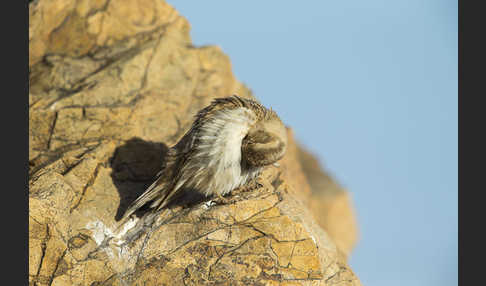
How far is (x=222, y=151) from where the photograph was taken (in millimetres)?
6105

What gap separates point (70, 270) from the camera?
5.95m

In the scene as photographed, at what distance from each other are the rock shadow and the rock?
19 mm

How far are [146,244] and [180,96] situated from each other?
3.31 metres

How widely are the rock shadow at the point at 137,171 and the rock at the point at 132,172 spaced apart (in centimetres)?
2

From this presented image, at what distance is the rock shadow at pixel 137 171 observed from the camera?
22.2ft

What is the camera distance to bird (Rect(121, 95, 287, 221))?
6129 mm

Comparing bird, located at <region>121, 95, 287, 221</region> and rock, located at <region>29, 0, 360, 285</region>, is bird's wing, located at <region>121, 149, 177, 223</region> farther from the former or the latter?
rock, located at <region>29, 0, 360, 285</region>

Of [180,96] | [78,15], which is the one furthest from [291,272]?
[78,15]

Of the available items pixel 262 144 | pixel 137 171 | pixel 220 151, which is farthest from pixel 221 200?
pixel 137 171

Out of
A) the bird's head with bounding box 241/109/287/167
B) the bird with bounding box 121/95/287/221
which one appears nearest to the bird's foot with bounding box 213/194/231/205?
the bird with bounding box 121/95/287/221

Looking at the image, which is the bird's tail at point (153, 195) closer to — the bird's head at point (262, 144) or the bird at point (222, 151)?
the bird at point (222, 151)

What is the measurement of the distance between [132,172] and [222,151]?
1954 mm

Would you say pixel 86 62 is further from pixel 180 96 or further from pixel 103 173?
pixel 103 173

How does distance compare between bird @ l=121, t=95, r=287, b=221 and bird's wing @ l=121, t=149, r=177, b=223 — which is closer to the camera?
bird @ l=121, t=95, r=287, b=221
